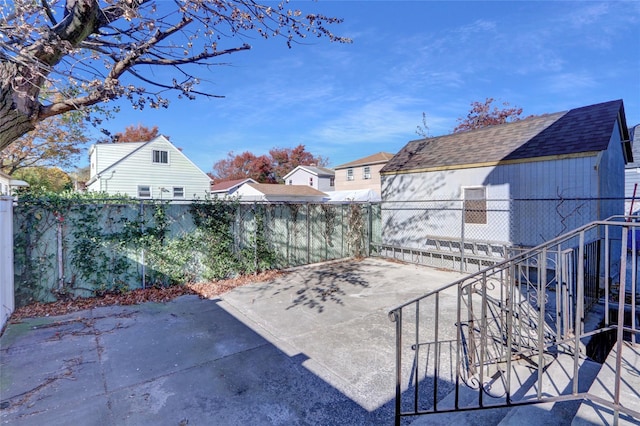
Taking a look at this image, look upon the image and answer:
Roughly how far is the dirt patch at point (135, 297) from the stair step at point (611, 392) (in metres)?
5.54

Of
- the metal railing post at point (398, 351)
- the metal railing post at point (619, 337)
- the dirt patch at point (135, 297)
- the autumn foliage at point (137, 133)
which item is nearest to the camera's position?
the metal railing post at point (619, 337)

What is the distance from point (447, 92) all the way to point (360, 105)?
3912 millimetres

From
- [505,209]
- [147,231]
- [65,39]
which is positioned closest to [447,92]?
[505,209]

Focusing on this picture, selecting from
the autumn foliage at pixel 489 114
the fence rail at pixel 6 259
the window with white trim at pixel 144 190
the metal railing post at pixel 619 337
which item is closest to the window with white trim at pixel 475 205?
the metal railing post at pixel 619 337

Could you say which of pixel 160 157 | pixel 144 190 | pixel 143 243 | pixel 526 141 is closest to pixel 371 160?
pixel 160 157

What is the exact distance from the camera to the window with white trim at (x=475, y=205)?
26.0 ft

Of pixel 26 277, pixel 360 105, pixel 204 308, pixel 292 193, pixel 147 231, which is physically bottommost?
pixel 204 308

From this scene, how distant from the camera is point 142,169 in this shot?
55.4 ft

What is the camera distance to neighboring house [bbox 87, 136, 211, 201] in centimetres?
1616

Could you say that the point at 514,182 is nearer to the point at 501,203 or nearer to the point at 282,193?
the point at 501,203

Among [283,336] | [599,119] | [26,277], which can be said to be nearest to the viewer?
[283,336]

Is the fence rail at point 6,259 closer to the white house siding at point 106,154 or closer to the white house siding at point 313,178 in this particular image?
the white house siding at point 106,154

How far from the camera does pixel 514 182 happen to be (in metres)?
7.42

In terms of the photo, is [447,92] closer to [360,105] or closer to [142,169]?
[360,105]
